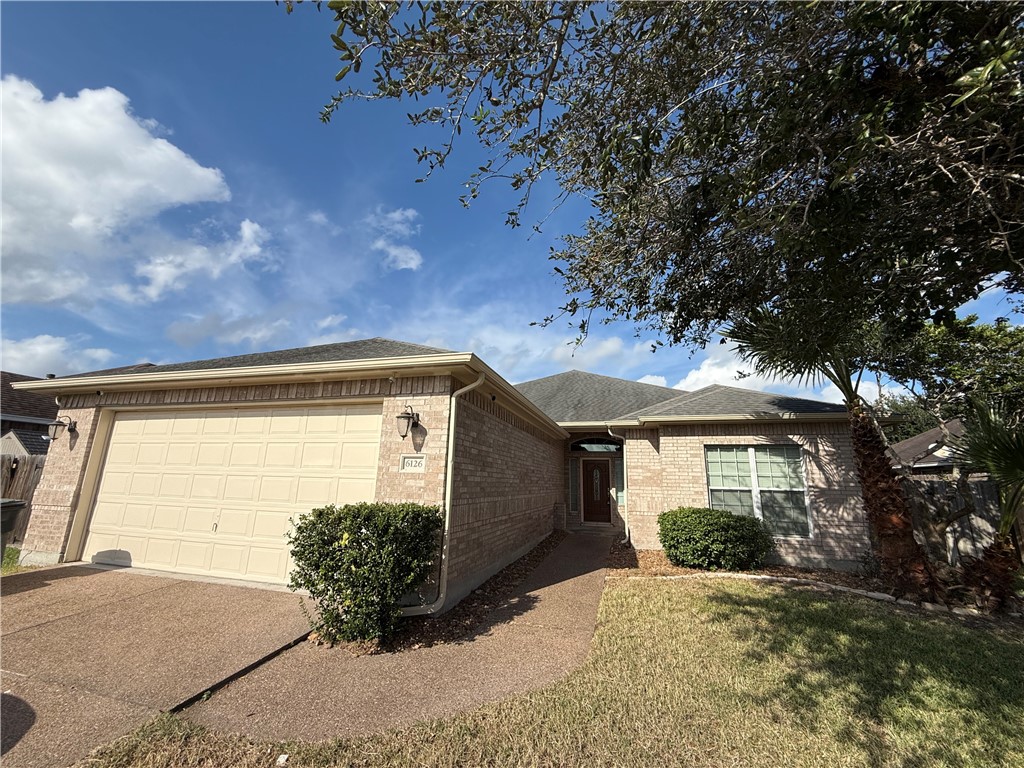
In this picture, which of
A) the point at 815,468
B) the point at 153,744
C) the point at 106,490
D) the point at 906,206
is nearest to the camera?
the point at 153,744

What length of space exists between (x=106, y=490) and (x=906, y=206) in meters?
12.0

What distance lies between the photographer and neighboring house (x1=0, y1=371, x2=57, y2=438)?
14.9 metres

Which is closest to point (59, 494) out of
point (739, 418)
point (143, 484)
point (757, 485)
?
point (143, 484)

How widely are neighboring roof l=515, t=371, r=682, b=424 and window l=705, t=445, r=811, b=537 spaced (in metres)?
3.36

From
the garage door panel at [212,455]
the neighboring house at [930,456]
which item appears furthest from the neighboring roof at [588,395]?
the garage door panel at [212,455]

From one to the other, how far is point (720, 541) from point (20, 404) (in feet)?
78.7

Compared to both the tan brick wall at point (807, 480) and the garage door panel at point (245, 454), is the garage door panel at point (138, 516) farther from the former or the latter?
the tan brick wall at point (807, 480)

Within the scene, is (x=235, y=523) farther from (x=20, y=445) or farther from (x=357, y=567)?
(x=20, y=445)

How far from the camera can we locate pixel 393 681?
149 inches

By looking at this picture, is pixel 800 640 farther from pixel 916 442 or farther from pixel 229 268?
pixel 916 442

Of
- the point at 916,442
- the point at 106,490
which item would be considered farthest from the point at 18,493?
the point at 916,442

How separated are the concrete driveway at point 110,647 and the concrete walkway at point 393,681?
39cm

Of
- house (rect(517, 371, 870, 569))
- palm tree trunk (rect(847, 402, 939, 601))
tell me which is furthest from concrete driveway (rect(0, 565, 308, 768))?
palm tree trunk (rect(847, 402, 939, 601))

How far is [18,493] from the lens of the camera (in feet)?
29.8
